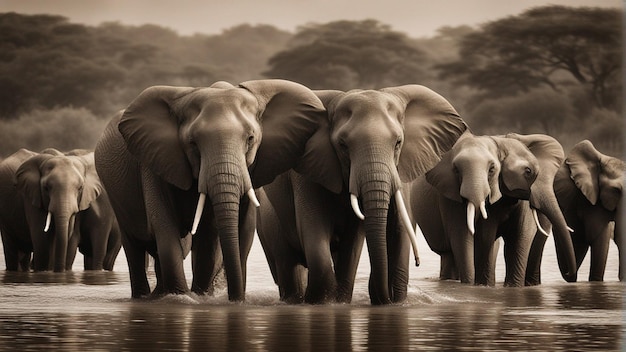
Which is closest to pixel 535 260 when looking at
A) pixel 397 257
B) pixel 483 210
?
pixel 483 210

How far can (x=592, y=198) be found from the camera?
61.8ft

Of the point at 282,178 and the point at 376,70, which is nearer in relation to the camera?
the point at 282,178

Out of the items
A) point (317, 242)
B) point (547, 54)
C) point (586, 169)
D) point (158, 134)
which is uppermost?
point (547, 54)

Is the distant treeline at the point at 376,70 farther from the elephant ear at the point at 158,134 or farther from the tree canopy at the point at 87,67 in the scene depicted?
the elephant ear at the point at 158,134

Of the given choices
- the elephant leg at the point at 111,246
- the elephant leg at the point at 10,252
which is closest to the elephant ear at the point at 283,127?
the elephant leg at the point at 10,252

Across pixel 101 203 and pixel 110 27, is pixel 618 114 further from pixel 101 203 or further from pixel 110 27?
pixel 101 203

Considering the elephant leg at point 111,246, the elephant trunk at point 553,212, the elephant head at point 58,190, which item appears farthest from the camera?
A: the elephant leg at point 111,246

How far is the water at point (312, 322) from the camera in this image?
8422 millimetres

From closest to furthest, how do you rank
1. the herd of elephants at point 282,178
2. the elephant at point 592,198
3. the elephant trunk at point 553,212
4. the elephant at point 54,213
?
1. the herd of elephants at point 282,178
2. the elephant trunk at point 553,212
3. the elephant at point 592,198
4. the elephant at point 54,213

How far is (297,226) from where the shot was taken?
12078 mm

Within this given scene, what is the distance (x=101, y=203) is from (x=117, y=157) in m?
8.49

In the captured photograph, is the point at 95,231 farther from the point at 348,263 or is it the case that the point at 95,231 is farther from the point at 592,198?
the point at 348,263

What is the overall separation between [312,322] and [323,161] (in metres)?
2.09

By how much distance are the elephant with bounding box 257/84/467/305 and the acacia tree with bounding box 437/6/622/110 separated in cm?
4176
